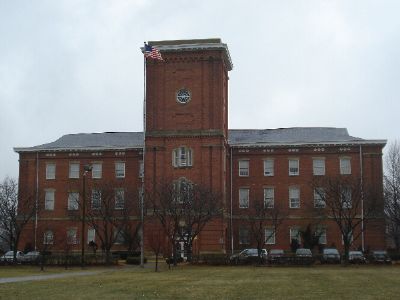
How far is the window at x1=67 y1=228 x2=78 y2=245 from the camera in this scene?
2766 inches

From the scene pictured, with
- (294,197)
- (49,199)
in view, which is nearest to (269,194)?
(294,197)

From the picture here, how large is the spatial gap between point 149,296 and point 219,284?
19.8 ft

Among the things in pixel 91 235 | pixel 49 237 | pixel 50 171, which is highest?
pixel 50 171

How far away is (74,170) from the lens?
2874 inches

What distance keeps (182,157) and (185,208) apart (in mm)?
10038

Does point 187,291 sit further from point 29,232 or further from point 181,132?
point 29,232

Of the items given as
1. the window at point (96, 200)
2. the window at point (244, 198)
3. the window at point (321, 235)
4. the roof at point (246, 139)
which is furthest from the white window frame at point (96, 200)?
the window at point (321, 235)

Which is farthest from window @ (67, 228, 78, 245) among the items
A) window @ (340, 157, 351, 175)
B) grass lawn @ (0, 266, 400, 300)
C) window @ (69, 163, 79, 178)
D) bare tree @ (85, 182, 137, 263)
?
grass lawn @ (0, 266, 400, 300)

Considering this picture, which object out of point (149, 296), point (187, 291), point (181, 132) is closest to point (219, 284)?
point (187, 291)

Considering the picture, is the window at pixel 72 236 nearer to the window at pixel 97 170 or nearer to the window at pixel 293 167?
the window at pixel 97 170

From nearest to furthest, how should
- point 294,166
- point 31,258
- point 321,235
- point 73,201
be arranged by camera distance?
point 31,258
point 321,235
point 294,166
point 73,201

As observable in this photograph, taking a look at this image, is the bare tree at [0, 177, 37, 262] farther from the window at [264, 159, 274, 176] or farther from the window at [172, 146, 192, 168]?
the window at [264, 159, 274, 176]

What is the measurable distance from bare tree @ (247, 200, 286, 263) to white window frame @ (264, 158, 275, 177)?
343cm

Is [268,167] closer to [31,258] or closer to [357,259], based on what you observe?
[357,259]
